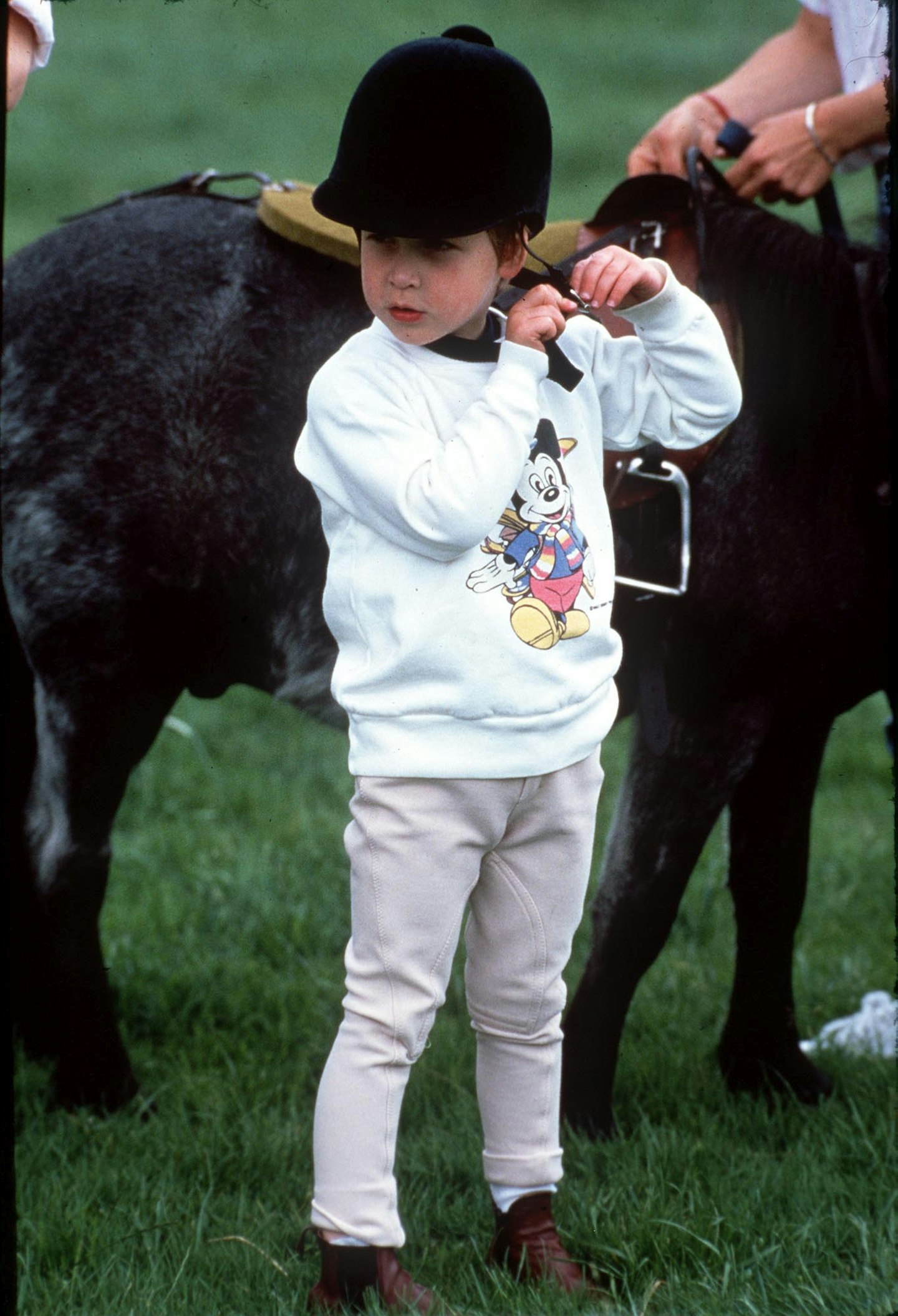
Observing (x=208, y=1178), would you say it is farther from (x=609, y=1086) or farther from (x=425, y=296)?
(x=425, y=296)

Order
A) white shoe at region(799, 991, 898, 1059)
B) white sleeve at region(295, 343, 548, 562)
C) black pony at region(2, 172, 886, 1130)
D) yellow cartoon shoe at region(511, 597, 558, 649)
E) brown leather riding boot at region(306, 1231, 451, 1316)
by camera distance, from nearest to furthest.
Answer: white sleeve at region(295, 343, 548, 562) → yellow cartoon shoe at region(511, 597, 558, 649) → brown leather riding boot at region(306, 1231, 451, 1316) → black pony at region(2, 172, 886, 1130) → white shoe at region(799, 991, 898, 1059)

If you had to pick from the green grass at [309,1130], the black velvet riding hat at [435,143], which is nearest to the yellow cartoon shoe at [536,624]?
the black velvet riding hat at [435,143]

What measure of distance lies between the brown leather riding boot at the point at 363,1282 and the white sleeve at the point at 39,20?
1742 millimetres

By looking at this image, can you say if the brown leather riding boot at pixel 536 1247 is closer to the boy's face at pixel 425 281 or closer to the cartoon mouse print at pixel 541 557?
the cartoon mouse print at pixel 541 557

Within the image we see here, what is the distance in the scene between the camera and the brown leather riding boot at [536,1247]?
229cm

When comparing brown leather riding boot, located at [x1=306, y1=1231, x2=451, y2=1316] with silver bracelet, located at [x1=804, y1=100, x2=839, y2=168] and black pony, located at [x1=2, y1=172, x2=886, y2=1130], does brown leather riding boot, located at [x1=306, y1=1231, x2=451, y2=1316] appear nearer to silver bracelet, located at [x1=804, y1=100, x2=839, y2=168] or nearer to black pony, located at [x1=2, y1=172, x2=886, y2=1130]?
black pony, located at [x1=2, y1=172, x2=886, y2=1130]

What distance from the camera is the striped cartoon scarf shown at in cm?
202

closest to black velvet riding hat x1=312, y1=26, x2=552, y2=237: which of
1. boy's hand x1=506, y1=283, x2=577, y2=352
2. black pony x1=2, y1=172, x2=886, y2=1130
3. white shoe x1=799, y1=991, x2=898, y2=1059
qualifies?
boy's hand x1=506, y1=283, x2=577, y2=352

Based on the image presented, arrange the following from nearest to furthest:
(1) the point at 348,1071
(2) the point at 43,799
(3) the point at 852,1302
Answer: (1) the point at 348,1071, (3) the point at 852,1302, (2) the point at 43,799

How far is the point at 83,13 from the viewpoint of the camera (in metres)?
10.9

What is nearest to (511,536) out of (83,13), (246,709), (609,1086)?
(609,1086)

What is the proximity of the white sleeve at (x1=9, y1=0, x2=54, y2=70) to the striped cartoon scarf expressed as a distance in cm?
97

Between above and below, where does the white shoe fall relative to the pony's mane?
below

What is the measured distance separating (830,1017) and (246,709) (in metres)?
2.83
